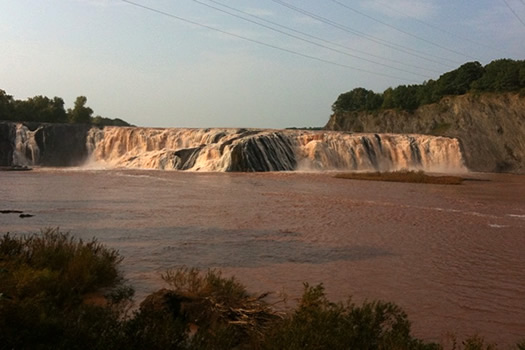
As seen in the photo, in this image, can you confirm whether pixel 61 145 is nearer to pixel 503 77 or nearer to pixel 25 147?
pixel 25 147

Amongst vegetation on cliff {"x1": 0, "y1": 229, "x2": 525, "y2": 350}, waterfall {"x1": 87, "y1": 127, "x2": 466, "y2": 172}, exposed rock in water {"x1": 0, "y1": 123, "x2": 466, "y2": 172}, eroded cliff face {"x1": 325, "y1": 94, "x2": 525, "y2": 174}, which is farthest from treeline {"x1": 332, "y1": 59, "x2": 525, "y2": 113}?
vegetation on cliff {"x1": 0, "y1": 229, "x2": 525, "y2": 350}

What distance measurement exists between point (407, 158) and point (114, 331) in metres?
43.6

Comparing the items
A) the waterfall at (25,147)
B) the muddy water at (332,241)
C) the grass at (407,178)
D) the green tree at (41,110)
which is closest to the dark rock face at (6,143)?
the waterfall at (25,147)

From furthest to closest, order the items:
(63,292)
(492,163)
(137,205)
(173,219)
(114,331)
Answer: (492,163), (137,205), (173,219), (63,292), (114,331)

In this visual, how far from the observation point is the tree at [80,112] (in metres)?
62.6

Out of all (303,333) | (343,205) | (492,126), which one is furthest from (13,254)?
(492,126)

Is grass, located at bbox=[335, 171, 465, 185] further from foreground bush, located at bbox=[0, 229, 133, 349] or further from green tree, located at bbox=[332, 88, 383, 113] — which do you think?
green tree, located at bbox=[332, 88, 383, 113]

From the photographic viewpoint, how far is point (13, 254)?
702 cm

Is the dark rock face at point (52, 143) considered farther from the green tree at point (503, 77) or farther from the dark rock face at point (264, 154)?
the green tree at point (503, 77)

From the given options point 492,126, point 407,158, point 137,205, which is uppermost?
point 492,126

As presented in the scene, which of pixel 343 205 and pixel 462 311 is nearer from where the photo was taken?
pixel 462 311

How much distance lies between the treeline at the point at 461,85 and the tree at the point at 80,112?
44.9 metres

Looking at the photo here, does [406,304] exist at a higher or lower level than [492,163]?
lower

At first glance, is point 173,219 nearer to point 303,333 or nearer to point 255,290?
point 255,290
